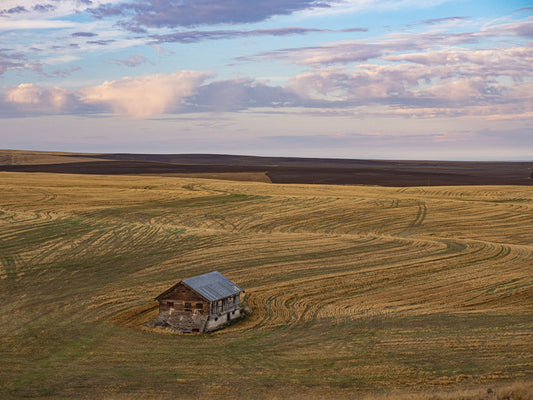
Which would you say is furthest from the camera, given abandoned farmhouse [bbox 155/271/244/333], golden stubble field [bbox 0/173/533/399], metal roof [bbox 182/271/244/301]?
metal roof [bbox 182/271/244/301]

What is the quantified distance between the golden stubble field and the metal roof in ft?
Result: 6.09

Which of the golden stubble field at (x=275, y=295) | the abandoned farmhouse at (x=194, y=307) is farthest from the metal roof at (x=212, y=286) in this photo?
the golden stubble field at (x=275, y=295)

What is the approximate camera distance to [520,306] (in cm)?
3597

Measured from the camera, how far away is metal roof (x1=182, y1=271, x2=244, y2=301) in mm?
33031

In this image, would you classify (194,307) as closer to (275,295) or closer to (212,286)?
(212,286)

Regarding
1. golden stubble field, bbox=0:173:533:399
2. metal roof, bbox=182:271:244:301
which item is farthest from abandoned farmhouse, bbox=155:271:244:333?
golden stubble field, bbox=0:173:533:399

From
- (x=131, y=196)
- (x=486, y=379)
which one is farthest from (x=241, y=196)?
(x=486, y=379)

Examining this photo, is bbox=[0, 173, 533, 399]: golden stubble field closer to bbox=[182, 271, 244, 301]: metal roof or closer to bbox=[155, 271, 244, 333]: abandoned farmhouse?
bbox=[155, 271, 244, 333]: abandoned farmhouse

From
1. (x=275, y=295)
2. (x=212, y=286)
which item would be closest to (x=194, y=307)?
(x=212, y=286)

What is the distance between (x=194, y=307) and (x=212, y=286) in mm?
1688

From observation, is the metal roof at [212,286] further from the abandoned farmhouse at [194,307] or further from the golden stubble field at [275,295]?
the golden stubble field at [275,295]

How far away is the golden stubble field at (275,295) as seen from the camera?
2431cm

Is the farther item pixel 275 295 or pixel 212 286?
pixel 275 295

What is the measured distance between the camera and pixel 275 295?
38406 millimetres
